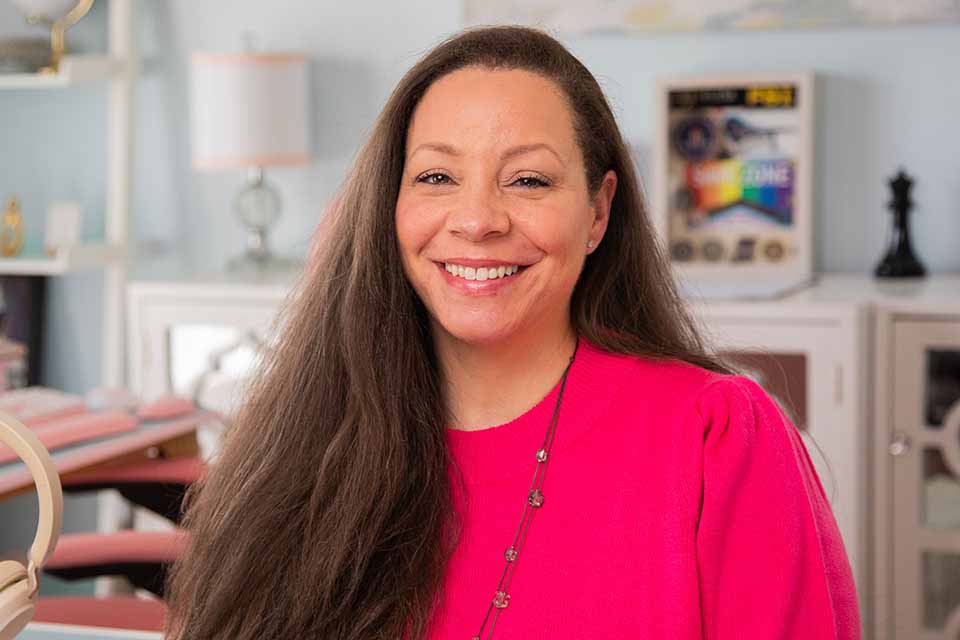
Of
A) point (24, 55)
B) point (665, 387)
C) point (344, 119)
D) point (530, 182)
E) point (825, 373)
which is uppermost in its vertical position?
point (24, 55)

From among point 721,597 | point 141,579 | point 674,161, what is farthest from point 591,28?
point 721,597

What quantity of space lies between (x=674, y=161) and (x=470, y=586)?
75.6 inches

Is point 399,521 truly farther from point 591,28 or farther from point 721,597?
point 591,28

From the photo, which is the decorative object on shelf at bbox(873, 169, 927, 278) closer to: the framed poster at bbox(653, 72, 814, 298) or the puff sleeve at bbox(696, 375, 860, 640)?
the framed poster at bbox(653, 72, 814, 298)

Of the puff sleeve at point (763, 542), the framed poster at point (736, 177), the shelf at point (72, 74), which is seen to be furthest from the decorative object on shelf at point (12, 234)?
the puff sleeve at point (763, 542)

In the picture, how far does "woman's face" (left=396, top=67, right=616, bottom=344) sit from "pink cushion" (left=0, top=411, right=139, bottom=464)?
107cm

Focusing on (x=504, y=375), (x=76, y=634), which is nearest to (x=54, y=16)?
(x=76, y=634)

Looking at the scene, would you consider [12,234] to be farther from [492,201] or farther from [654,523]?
[654,523]

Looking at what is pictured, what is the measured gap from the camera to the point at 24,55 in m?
3.29

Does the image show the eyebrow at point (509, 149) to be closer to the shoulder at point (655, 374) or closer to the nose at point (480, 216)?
the nose at point (480, 216)

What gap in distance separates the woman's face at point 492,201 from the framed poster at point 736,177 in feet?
5.36

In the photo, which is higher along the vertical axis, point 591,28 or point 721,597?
point 591,28

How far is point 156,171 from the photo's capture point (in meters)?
3.61

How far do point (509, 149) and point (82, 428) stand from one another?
1.25 m
